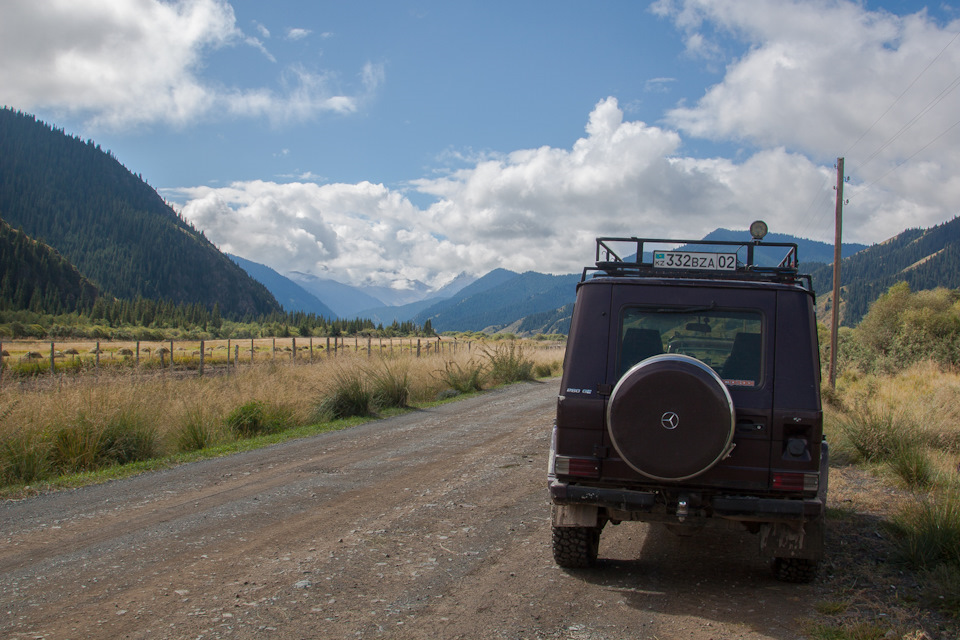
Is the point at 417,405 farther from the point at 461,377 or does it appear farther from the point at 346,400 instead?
the point at 461,377

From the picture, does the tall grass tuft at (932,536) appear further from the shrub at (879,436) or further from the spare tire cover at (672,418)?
the shrub at (879,436)

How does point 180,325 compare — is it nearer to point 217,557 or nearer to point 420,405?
point 420,405

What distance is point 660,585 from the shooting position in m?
4.78

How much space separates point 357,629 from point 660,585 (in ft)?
7.45

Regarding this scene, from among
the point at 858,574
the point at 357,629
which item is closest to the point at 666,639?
the point at 357,629

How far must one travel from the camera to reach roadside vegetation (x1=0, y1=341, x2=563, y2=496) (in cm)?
898

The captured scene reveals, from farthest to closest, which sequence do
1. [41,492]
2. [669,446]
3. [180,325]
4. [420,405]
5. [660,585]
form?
[180,325] → [420,405] → [41,492] → [660,585] → [669,446]

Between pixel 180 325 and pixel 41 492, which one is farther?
pixel 180 325

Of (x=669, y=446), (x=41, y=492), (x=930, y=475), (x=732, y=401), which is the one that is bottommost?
(x=41, y=492)

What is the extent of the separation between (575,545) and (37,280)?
140231 millimetres

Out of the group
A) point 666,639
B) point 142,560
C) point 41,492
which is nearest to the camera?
point 666,639

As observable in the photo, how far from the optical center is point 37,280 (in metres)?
118

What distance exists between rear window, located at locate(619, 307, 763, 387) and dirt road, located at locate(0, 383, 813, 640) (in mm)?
1626

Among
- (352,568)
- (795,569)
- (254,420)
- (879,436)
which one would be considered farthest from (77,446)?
(879,436)
